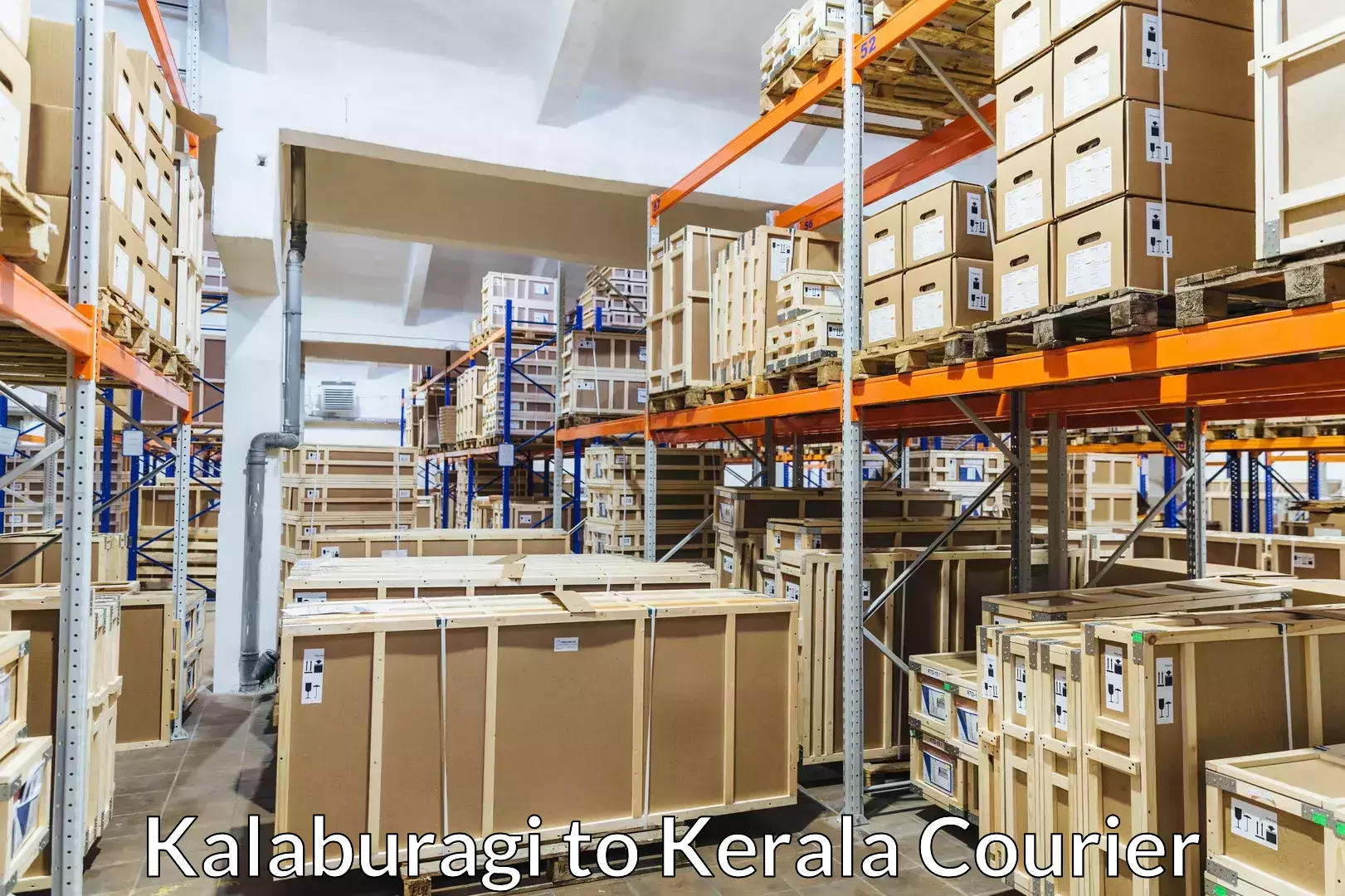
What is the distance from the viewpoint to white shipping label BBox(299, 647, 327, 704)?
184 inches

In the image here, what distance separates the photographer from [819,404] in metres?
6.45

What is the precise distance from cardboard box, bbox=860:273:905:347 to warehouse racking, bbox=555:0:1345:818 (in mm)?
87

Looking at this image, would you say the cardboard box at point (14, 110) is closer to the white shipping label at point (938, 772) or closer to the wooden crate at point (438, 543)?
the white shipping label at point (938, 772)

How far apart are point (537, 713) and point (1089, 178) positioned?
Answer: 402 cm

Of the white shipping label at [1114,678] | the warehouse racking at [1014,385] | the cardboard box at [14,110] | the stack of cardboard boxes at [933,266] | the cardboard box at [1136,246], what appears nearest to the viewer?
the cardboard box at [14,110]

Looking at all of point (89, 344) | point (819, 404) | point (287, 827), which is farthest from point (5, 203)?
point (819, 404)

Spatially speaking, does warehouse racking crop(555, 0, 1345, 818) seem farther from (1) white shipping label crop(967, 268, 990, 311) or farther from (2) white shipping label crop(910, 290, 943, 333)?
(1) white shipping label crop(967, 268, 990, 311)

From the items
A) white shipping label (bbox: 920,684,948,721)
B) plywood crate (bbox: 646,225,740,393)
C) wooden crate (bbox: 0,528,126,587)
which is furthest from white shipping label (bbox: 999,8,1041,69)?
wooden crate (bbox: 0,528,126,587)

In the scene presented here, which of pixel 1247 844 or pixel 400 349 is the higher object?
pixel 400 349

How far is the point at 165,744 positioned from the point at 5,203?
596 centimetres

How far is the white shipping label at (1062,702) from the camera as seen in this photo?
444 cm

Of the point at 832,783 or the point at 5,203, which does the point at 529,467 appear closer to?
the point at 832,783

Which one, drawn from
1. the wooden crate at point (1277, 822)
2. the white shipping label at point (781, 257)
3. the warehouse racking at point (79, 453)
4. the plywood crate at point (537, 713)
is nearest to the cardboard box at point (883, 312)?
the white shipping label at point (781, 257)

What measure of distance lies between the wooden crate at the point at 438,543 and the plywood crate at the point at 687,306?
2.54 m
